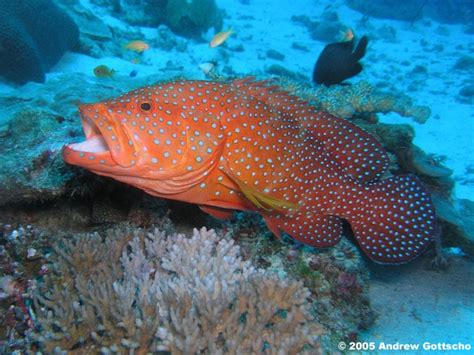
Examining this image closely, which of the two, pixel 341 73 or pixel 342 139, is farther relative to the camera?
pixel 341 73

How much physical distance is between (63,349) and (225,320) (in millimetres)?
1475

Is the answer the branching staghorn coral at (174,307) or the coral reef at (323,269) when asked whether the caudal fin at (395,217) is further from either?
the branching staghorn coral at (174,307)

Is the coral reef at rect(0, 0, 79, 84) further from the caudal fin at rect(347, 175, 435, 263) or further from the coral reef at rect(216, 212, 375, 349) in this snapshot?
the caudal fin at rect(347, 175, 435, 263)

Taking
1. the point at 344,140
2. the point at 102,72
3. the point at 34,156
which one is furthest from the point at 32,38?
the point at 344,140

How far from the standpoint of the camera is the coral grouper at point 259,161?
3.26 meters

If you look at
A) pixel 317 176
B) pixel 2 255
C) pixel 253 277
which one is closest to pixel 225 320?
pixel 253 277

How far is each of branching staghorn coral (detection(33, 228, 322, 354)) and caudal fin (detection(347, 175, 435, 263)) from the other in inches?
66.3

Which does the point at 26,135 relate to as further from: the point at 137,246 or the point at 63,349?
the point at 63,349

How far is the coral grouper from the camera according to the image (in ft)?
10.7

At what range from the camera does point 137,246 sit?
3.86 meters

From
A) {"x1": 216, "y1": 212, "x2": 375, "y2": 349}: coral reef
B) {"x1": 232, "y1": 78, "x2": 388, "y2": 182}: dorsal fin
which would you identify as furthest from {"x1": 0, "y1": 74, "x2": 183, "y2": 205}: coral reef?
{"x1": 232, "y1": 78, "x2": 388, "y2": 182}: dorsal fin

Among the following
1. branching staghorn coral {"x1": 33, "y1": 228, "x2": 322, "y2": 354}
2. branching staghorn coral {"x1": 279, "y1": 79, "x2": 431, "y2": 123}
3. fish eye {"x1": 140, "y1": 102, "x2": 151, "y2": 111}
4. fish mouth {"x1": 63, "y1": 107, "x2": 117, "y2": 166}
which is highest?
fish eye {"x1": 140, "y1": 102, "x2": 151, "y2": 111}

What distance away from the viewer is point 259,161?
3914 mm

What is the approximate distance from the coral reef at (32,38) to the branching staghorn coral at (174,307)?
1190 centimetres
